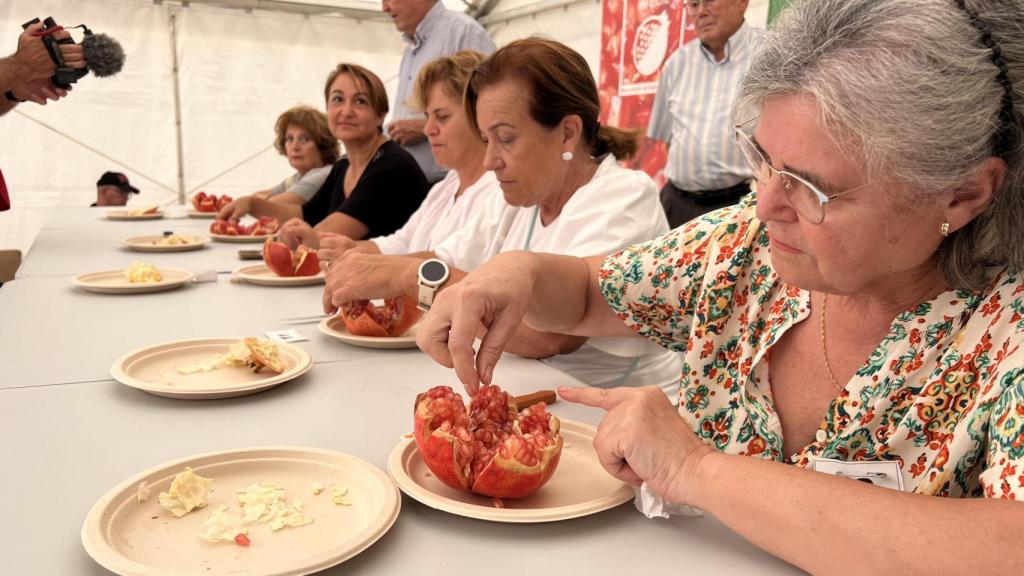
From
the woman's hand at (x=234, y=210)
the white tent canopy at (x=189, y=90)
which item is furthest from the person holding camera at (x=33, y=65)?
the white tent canopy at (x=189, y=90)

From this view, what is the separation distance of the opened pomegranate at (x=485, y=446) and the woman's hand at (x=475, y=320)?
150 mm

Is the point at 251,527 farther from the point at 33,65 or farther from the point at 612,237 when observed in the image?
the point at 33,65

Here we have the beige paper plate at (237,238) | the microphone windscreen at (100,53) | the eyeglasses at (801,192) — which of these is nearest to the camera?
the eyeglasses at (801,192)

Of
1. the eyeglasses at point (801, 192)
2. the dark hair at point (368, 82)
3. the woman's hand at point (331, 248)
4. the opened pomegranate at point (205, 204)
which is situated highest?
the dark hair at point (368, 82)

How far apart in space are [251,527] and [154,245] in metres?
3.11

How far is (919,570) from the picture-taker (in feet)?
2.66

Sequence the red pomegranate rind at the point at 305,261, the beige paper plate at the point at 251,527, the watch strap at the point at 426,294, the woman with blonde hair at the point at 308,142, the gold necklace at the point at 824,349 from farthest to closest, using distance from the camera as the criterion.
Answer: the woman with blonde hair at the point at 308,142, the red pomegranate rind at the point at 305,261, the watch strap at the point at 426,294, the gold necklace at the point at 824,349, the beige paper plate at the point at 251,527

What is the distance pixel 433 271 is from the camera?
2.05 m

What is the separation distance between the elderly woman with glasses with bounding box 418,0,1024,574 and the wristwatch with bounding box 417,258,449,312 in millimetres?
686

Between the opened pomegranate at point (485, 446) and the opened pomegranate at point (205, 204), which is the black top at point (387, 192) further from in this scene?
the opened pomegranate at point (485, 446)

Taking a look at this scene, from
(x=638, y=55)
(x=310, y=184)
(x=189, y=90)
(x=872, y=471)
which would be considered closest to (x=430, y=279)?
(x=872, y=471)

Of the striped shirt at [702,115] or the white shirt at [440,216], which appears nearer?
the white shirt at [440,216]

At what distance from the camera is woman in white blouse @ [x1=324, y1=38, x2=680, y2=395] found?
2033mm

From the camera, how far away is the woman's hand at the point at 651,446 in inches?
40.2
